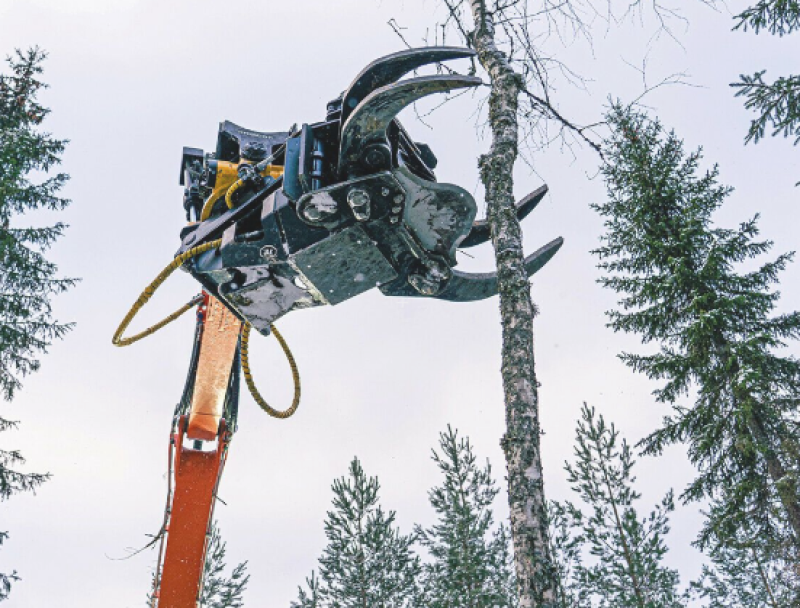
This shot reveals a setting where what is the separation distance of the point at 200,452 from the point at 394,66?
3313mm

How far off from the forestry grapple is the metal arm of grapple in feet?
0.05

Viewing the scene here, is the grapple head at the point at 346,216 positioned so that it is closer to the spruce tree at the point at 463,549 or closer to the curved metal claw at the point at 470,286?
the curved metal claw at the point at 470,286

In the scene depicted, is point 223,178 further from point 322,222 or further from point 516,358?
point 516,358

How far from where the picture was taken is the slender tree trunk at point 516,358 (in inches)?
118

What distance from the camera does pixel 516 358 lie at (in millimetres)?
3607

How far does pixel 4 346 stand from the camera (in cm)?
1295

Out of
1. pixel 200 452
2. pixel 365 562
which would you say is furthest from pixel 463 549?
pixel 200 452

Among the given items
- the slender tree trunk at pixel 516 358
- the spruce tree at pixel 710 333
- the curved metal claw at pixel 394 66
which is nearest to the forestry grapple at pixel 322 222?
the curved metal claw at pixel 394 66

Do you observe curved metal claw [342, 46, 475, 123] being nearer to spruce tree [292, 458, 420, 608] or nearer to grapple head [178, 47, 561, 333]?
grapple head [178, 47, 561, 333]

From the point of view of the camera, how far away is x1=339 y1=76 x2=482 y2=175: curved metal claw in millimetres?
2842

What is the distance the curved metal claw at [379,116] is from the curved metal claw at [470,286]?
880mm

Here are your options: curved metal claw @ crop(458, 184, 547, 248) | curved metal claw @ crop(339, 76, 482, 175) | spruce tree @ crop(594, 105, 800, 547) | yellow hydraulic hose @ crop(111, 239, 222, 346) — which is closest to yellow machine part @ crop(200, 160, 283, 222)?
yellow hydraulic hose @ crop(111, 239, 222, 346)

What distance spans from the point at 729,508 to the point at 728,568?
19.7m

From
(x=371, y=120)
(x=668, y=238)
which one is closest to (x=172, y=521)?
(x=371, y=120)
